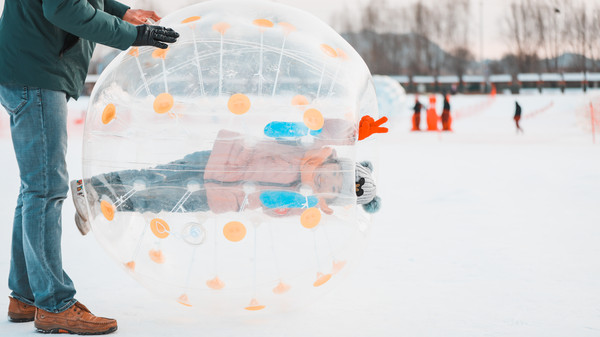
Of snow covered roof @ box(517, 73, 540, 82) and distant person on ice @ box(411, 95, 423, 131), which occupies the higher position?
snow covered roof @ box(517, 73, 540, 82)

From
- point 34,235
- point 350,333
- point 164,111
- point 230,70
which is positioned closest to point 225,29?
point 230,70

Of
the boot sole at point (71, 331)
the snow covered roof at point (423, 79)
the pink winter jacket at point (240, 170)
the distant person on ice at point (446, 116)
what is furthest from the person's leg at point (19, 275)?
the snow covered roof at point (423, 79)

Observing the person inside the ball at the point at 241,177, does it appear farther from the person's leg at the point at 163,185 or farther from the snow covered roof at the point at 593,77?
the snow covered roof at the point at 593,77

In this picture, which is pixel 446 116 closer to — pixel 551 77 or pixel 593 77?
pixel 593 77

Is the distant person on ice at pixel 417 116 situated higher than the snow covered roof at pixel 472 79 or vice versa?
the snow covered roof at pixel 472 79

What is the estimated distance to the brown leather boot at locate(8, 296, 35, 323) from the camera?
9.30 ft

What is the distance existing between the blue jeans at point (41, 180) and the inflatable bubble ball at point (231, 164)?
15cm

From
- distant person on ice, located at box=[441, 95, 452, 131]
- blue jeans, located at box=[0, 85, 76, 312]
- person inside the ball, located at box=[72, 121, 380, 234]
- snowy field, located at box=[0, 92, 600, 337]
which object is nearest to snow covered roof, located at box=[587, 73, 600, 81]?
distant person on ice, located at box=[441, 95, 452, 131]

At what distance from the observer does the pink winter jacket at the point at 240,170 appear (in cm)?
248

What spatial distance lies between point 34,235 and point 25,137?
403mm

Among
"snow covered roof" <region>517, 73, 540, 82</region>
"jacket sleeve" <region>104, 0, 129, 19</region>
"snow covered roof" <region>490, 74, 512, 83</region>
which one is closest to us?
"jacket sleeve" <region>104, 0, 129, 19</region>

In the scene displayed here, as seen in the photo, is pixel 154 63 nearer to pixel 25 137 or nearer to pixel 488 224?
pixel 25 137

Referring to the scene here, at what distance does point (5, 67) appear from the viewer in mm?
2566

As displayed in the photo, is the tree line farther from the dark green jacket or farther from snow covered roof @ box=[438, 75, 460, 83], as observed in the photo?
the dark green jacket
